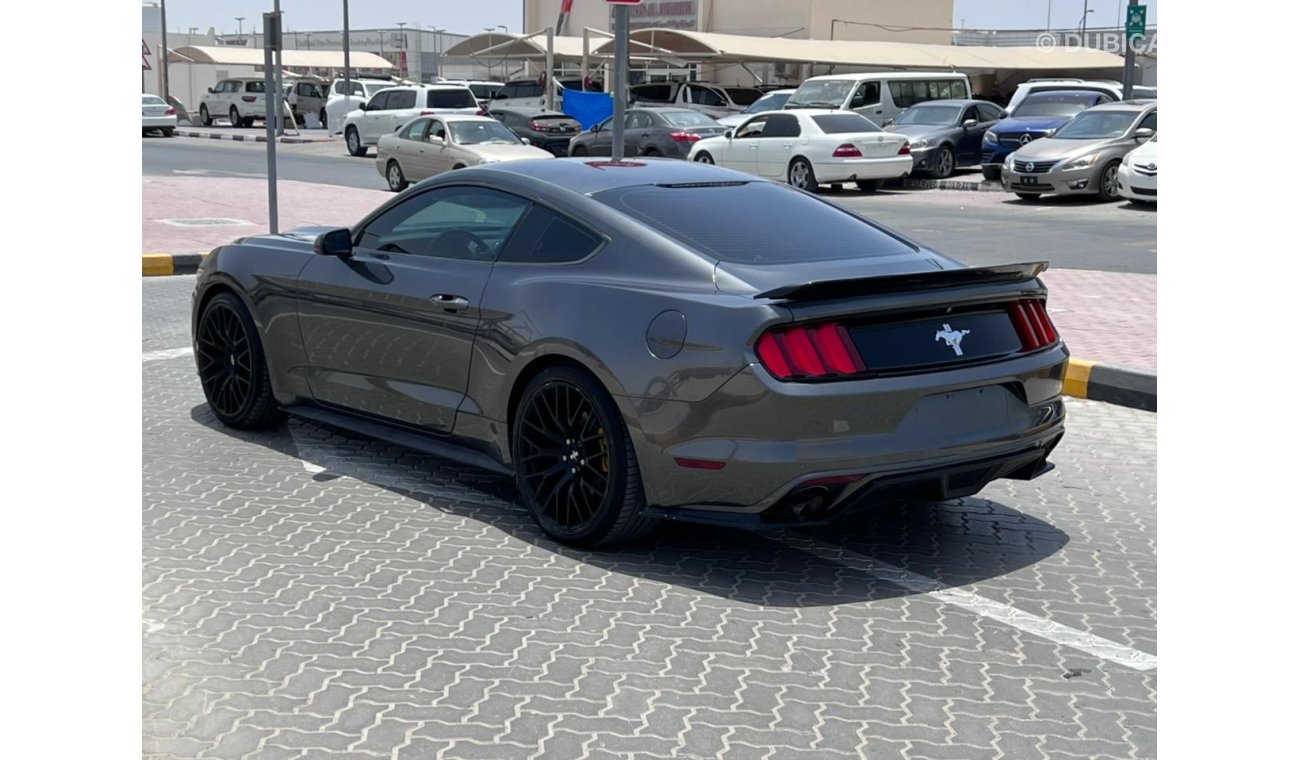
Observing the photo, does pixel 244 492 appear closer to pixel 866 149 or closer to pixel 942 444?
pixel 942 444

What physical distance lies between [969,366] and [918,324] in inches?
9.8

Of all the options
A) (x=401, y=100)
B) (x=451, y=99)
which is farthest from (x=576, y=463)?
(x=451, y=99)

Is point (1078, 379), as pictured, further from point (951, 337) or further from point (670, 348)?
point (670, 348)

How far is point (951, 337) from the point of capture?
5.50m

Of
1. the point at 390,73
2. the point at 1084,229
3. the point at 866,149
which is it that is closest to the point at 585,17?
the point at 390,73

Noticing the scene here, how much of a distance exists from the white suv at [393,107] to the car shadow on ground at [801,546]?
31718 millimetres

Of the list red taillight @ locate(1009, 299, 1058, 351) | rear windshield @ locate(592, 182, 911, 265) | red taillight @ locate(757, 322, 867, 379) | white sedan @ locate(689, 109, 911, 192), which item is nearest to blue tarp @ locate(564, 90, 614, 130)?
white sedan @ locate(689, 109, 911, 192)

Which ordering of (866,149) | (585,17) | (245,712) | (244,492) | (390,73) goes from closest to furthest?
1. (245,712)
2. (244,492)
3. (866,149)
4. (585,17)
5. (390,73)

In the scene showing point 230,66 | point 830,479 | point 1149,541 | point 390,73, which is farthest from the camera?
point 390,73

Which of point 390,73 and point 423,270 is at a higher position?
point 390,73

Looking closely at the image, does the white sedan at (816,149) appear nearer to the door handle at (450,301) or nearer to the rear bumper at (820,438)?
the door handle at (450,301)

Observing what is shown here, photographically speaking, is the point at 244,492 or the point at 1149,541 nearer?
the point at 1149,541

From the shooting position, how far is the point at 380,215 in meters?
7.07

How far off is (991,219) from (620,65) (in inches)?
449
